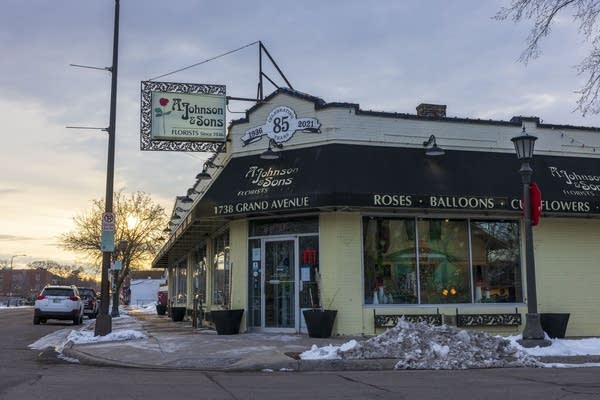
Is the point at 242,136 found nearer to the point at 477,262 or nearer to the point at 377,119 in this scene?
the point at 377,119

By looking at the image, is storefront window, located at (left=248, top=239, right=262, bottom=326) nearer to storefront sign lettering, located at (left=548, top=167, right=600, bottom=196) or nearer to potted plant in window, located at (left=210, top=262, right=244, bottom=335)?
potted plant in window, located at (left=210, top=262, right=244, bottom=335)

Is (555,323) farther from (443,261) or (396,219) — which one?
(396,219)

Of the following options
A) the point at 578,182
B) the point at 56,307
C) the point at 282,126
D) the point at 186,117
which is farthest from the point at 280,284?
the point at 56,307

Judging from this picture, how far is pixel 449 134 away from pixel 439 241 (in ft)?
9.47

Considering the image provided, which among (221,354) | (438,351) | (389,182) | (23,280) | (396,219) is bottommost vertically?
(221,354)

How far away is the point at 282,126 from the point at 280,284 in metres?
4.23

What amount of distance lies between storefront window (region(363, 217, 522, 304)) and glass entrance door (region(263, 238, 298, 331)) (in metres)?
1.96

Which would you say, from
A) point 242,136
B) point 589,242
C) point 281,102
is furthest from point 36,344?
point 589,242

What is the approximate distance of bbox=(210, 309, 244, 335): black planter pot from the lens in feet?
53.8

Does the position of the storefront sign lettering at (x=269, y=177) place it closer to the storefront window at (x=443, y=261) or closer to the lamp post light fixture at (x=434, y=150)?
the lamp post light fixture at (x=434, y=150)

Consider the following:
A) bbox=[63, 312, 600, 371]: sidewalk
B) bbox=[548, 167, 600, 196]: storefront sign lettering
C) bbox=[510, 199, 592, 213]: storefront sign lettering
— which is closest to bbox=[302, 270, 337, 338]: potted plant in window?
bbox=[63, 312, 600, 371]: sidewalk

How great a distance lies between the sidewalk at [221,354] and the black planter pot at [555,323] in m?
3.14

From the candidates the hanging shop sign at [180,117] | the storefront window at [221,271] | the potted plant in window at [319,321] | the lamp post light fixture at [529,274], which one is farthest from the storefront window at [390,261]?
the hanging shop sign at [180,117]

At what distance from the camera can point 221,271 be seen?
64.9 feet
